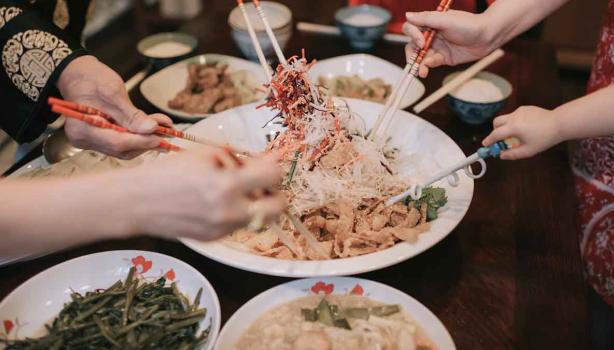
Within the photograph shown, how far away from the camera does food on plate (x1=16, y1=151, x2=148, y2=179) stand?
78.6 inches

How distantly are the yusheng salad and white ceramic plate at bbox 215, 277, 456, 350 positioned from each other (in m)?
0.10

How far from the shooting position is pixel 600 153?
2180mm

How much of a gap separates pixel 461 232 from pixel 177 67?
1.73 m

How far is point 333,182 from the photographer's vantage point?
1800 millimetres

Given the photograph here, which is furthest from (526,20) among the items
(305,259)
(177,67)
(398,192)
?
(177,67)

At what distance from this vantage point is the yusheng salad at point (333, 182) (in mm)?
1587

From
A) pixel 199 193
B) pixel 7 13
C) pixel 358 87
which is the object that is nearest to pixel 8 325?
pixel 199 193

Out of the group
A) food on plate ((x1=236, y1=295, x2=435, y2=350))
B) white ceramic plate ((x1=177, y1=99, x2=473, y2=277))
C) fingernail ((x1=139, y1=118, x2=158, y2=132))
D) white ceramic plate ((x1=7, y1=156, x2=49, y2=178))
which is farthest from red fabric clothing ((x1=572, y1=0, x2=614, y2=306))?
white ceramic plate ((x1=7, y1=156, x2=49, y2=178))

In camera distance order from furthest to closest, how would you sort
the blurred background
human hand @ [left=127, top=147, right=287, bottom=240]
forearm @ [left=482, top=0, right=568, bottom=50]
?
1. the blurred background
2. forearm @ [left=482, top=0, right=568, bottom=50]
3. human hand @ [left=127, top=147, right=287, bottom=240]

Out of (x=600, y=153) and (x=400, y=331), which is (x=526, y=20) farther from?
(x=400, y=331)

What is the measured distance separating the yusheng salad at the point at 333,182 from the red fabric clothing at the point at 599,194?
3.02 ft

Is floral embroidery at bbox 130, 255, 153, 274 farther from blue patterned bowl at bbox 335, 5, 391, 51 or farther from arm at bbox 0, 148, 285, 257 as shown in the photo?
blue patterned bowl at bbox 335, 5, 391, 51

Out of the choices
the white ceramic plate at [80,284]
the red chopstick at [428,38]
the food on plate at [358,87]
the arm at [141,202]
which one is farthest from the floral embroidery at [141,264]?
the food on plate at [358,87]

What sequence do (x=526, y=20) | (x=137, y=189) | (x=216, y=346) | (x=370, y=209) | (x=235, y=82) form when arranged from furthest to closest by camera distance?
1. (x=235, y=82)
2. (x=526, y=20)
3. (x=370, y=209)
4. (x=216, y=346)
5. (x=137, y=189)
